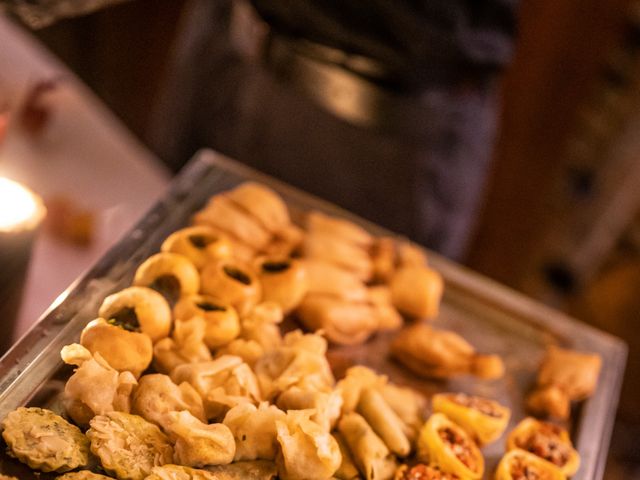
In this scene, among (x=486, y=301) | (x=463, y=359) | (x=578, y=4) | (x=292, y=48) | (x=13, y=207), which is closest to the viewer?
(x=13, y=207)

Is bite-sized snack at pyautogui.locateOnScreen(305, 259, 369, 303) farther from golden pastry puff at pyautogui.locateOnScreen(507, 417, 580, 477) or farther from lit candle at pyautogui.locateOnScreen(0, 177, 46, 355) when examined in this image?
lit candle at pyautogui.locateOnScreen(0, 177, 46, 355)

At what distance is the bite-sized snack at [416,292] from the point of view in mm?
1533

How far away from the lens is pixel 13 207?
1.26m

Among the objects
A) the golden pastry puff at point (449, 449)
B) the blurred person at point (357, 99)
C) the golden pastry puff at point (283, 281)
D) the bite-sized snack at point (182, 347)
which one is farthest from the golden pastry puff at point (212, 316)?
the blurred person at point (357, 99)

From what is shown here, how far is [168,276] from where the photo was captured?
1.26 m

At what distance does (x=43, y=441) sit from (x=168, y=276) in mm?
365

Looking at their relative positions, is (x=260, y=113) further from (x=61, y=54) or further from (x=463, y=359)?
(x=61, y=54)

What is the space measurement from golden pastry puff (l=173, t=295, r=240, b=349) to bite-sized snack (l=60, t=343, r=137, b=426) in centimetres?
18

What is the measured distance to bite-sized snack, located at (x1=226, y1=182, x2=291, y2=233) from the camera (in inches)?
59.4

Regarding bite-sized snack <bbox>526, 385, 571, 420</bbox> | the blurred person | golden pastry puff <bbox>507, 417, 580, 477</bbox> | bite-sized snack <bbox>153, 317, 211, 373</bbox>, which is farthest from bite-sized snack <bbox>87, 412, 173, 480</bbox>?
the blurred person

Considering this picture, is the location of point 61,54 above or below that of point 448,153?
above

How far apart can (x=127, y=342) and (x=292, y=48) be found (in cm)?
91

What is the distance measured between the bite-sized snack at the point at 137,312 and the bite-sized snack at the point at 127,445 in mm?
162

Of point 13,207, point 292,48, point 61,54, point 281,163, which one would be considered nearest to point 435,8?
point 292,48
